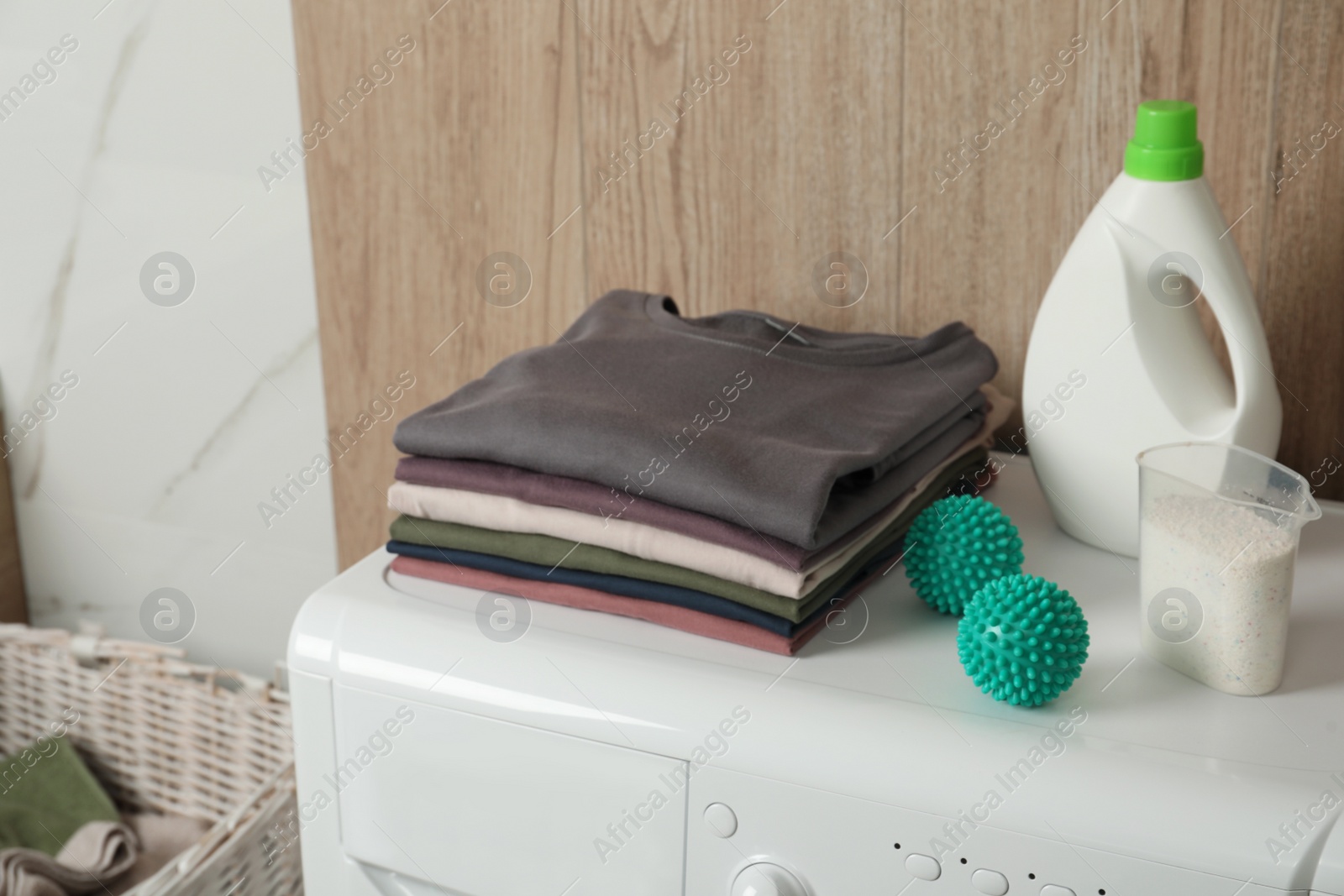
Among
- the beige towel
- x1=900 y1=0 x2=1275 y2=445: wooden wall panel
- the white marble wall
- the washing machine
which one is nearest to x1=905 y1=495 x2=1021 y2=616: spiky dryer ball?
the washing machine

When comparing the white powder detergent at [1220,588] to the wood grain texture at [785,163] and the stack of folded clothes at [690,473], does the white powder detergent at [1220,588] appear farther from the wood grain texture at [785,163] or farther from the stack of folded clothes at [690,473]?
the wood grain texture at [785,163]

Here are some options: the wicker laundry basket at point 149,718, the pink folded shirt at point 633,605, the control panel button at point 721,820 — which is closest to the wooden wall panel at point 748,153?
the pink folded shirt at point 633,605

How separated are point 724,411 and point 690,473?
10cm

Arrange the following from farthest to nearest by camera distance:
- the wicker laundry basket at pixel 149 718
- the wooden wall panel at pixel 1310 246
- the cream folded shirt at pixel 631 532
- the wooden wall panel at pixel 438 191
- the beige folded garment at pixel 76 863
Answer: the wicker laundry basket at pixel 149 718
the beige folded garment at pixel 76 863
the wooden wall panel at pixel 438 191
the wooden wall panel at pixel 1310 246
the cream folded shirt at pixel 631 532

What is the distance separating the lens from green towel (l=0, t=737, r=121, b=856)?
138cm

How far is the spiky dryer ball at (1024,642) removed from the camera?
60 centimetres

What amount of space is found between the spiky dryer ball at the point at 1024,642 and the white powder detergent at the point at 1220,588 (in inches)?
2.5

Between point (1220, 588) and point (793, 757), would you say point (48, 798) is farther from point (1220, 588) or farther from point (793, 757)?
point (1220, 588)

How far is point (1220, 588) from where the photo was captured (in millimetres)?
617

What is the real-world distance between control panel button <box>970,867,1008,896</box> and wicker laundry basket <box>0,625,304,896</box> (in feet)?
2.85

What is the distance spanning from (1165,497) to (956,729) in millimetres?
177

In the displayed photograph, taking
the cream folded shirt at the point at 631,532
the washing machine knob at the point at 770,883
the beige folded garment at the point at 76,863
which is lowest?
the beige folded garment at the point at 76,863

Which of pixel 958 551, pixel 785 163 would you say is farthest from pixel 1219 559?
pixel 785 163

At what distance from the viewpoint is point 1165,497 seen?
65 centimetres
